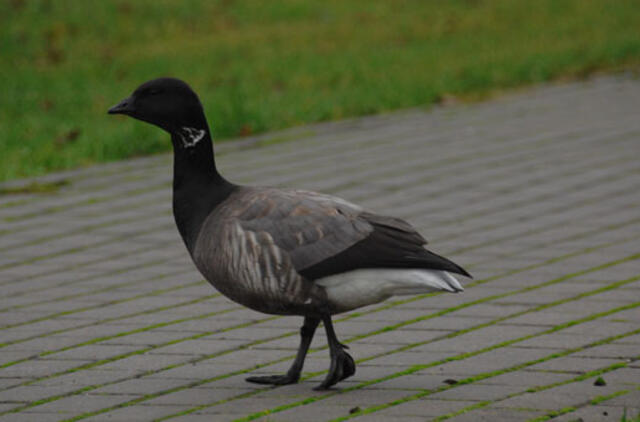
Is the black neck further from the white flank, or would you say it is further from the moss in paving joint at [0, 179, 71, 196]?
the moss in paving joint at [0, 179, 71, 196]

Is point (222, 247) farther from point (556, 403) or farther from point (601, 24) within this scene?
point (601, 24)

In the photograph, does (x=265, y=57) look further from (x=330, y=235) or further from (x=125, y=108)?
(x=330, y=235)

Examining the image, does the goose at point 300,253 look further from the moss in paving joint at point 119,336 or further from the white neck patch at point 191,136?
the moss in paving joint at point 119,336

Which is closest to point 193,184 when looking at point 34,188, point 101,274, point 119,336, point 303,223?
point 303,223

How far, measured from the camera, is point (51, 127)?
12.8m

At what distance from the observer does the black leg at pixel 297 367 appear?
557cm

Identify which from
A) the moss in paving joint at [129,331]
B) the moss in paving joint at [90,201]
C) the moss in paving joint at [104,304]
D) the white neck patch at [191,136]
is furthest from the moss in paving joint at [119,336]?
the moss in paving joint at [90,201]

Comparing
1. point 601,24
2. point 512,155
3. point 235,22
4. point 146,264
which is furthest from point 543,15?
point 146,264

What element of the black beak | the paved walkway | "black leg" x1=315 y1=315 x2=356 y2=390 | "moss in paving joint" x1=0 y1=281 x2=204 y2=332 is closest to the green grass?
the paved walkway

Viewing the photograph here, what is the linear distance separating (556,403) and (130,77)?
38.4 ft

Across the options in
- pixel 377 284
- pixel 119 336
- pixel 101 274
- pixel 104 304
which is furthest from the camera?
pixel 101 274

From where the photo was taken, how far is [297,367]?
5.60 m

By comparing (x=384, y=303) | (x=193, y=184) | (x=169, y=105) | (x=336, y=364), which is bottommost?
(x=384, y=303)

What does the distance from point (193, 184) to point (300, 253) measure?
73 cm
